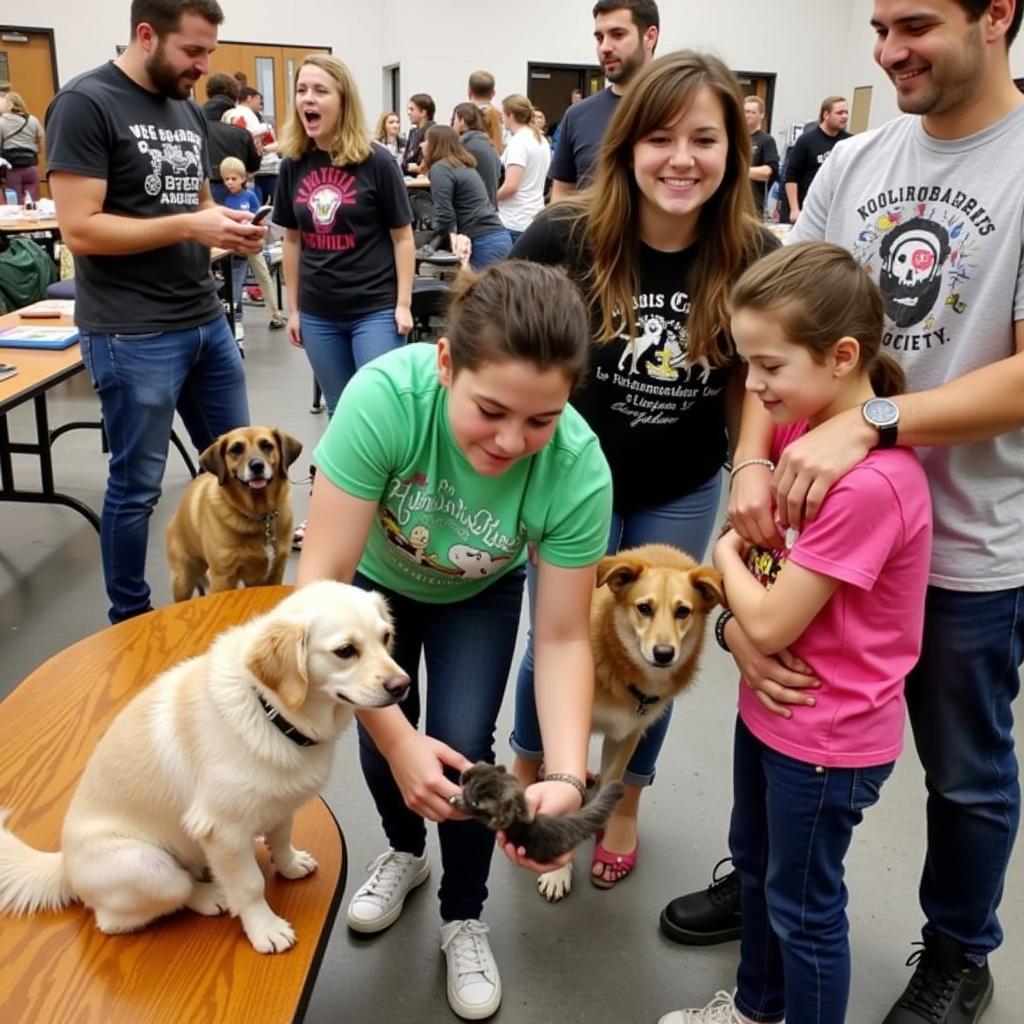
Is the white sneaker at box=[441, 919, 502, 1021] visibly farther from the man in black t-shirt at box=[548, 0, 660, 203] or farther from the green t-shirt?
the man in black t-shirt at box=[548, 0, 660, 203]

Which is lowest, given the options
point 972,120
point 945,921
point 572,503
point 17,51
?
point 945,921

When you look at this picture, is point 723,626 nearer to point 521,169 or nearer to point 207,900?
point 207,900

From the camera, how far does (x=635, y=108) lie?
1.71m

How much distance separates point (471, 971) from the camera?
1.81 metres

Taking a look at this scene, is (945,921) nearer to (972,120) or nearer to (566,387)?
(566,387)

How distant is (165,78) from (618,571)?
Answer: 2100 mm

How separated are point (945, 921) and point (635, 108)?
5.57 feet

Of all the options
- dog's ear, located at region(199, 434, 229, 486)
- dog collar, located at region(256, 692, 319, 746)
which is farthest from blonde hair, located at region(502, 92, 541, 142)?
dog collar, located at region(256, 692, 319, 746)

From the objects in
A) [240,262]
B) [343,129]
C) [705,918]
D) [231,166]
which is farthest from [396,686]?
[240,262]

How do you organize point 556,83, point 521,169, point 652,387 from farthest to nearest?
point 556,83 → point 521,169 → point 652,387

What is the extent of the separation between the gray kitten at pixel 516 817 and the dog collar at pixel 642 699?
0.66m

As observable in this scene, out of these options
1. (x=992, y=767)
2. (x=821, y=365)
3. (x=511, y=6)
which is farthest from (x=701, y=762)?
(x=511, y=6)

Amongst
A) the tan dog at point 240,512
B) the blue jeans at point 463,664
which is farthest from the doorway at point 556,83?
the blue jeans at point 463,664

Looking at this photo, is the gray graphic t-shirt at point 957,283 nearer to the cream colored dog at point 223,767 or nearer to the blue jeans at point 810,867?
the blue jeans at point 810,867
